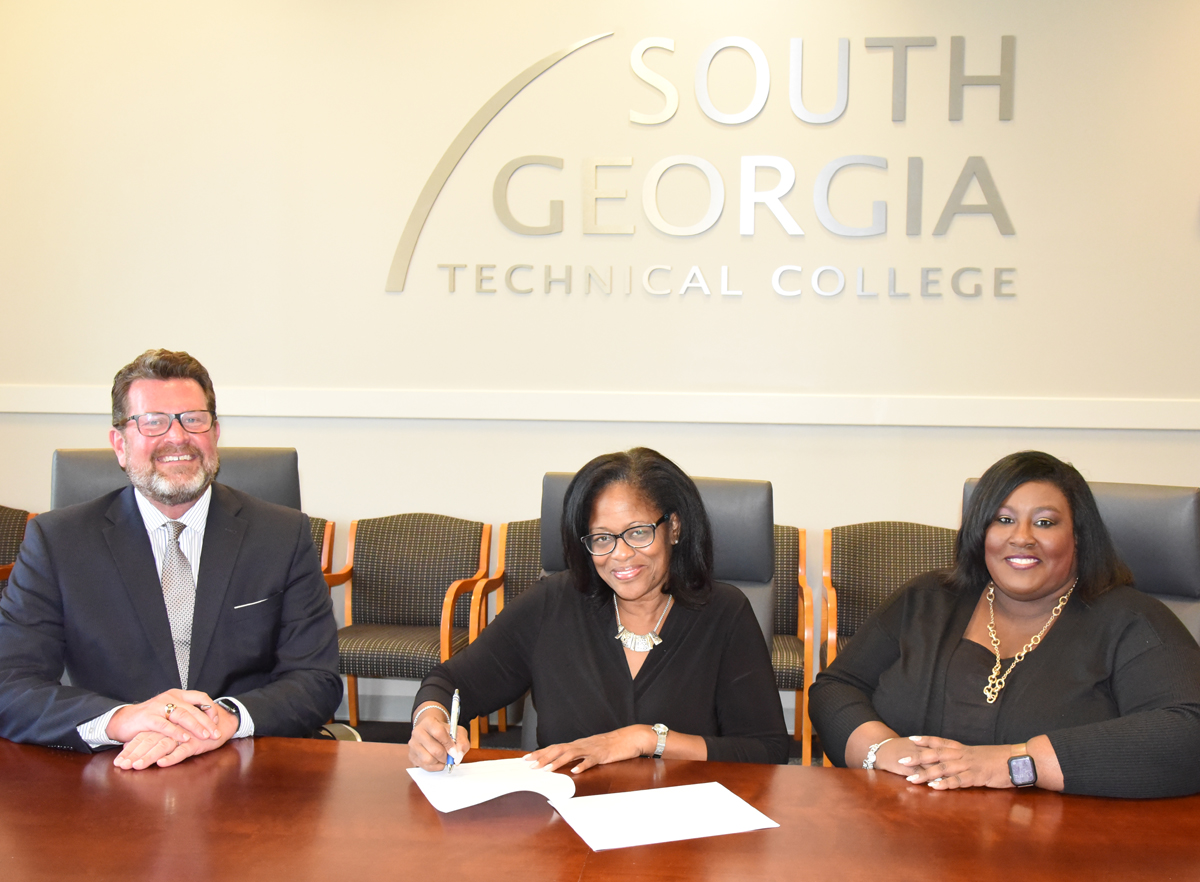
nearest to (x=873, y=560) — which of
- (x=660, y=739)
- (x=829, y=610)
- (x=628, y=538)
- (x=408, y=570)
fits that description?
(x=829, y=610)

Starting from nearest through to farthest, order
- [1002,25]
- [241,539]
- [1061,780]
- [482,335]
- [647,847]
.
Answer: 1. [647,847]
2. [1061,780]
3. [241,539]
4. [1002,25]
5. [482,335]

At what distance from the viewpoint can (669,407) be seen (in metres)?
4.67

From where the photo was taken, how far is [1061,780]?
175 cm

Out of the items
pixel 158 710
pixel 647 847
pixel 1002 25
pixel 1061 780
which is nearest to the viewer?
pixel 647 847

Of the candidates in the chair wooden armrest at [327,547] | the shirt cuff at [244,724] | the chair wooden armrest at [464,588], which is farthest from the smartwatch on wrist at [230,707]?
the chair wooden armrest at [327,547]

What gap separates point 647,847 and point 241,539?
53.4 inches

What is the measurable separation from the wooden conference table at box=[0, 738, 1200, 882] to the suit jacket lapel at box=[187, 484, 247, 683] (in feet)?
1.58

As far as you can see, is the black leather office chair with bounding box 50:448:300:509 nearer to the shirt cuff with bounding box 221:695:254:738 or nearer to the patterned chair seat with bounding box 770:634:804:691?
the shirt cuff with bounding box 221:695:254:738

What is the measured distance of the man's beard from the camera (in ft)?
7.72

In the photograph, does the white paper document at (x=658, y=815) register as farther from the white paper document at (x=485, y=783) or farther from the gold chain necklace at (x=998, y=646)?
the gold chain necklace at (x=998, y=646)

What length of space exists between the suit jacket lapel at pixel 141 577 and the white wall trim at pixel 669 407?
2.48m

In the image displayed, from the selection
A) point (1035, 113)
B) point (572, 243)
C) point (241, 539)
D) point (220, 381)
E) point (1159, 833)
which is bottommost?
point (1159, 833)

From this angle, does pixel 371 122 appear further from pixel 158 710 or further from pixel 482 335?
pixel 158 710

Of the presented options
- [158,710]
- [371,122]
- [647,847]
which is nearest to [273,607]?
[158,710]
